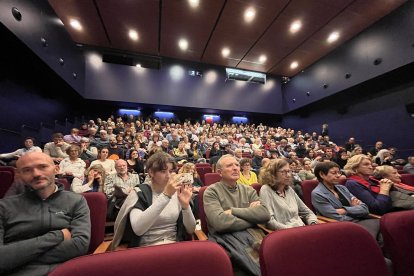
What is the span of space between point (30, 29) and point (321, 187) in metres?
5.75

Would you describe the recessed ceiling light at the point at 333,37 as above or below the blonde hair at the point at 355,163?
above

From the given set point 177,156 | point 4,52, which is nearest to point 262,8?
point 177,156

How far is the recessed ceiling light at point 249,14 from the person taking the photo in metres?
5.56

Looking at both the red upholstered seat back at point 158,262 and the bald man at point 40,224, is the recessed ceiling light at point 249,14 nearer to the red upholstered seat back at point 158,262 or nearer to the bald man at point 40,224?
the bald man at point 40,224

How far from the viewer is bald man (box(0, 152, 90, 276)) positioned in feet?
2.79

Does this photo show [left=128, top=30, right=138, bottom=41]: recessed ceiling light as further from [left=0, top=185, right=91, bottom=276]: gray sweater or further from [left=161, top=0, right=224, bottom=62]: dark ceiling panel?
[left=0, top=185, right=91, bottom=276]: gray sweater

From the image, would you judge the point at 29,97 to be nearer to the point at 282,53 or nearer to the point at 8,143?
the point at 8,143

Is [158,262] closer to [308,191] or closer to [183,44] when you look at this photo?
[308,191]

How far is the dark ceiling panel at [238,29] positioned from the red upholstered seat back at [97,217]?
5.66 metres

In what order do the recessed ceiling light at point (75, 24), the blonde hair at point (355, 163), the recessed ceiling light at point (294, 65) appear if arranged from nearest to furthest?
the blonde hair at point (355, 163)
the recessed ceiling light at point (75, 24)
the recessed ceiling light at point (294, 65)

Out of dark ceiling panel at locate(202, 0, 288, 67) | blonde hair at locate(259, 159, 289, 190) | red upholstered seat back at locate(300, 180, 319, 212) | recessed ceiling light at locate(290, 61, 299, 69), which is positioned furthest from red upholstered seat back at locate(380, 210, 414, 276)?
recessed ceiling light at locate(290, 61, 299, 69)

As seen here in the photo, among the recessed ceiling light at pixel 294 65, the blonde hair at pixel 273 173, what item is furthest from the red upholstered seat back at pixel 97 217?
the recessed ceiling light at pixel 294 65

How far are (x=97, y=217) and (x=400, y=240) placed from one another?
1.56m

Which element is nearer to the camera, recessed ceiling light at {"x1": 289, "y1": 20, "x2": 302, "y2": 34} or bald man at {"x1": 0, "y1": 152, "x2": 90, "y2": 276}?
bald man at {"x1": 0, "y1": 152, "x2": 90, "y2": 276}
